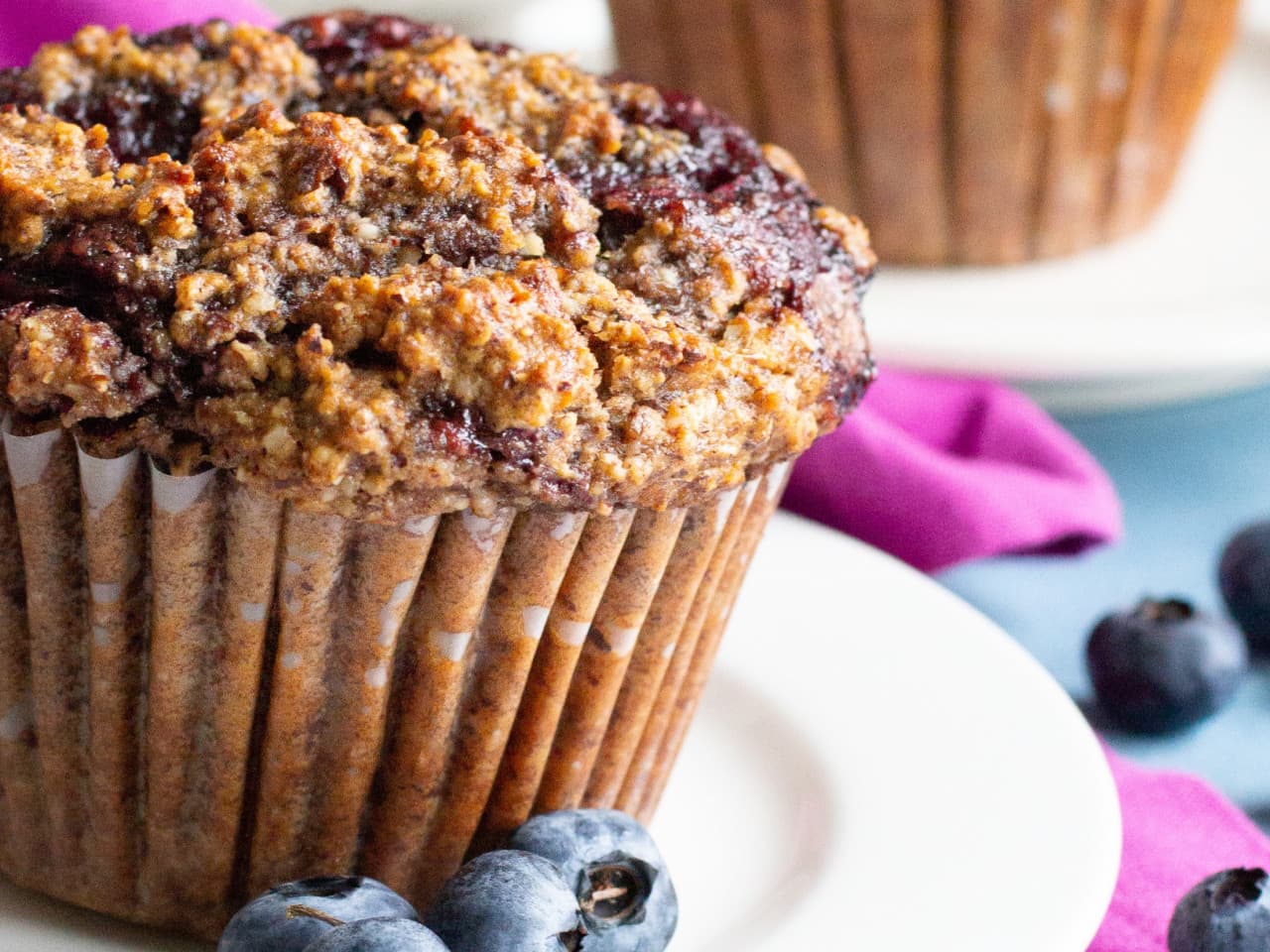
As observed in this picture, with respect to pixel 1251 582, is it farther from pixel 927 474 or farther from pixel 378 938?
pixel 378 938

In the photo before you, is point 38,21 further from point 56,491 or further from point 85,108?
point 56,491

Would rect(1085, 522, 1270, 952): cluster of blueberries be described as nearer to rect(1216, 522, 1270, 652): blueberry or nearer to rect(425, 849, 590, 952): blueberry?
rect(1216, 522, 1270, 652): blueberry

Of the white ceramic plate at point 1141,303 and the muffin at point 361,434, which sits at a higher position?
the muffin at point 361,434

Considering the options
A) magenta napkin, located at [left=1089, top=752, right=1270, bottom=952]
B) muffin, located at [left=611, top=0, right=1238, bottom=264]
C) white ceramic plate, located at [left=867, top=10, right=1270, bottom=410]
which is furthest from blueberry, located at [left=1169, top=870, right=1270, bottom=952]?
muffin, located at [left=611, top=0, right=1238, bottom=264]

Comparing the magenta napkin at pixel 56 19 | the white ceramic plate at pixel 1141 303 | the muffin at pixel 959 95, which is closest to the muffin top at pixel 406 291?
the magenta napkin at pixel 56 19

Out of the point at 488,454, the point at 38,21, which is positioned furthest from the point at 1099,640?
the point at 38,21

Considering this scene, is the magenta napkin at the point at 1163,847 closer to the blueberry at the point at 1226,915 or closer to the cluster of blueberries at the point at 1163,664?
the blueberry at the point at 1226,915
